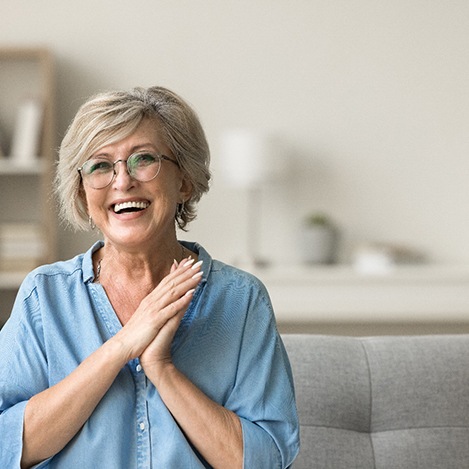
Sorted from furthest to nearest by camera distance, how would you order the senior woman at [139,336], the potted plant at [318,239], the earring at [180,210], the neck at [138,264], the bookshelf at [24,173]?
the potted plant at [318,239] < the bookshelf at [24,173] < the earring at [180,210] < the neck at [138,264] < the senior woman at [139,336]

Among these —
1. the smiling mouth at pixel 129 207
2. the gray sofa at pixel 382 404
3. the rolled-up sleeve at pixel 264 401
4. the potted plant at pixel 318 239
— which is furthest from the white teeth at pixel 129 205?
the potted plant at pixel 318 239

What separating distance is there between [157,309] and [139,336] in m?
0.06

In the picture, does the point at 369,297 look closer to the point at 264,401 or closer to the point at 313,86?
the point at 313,86

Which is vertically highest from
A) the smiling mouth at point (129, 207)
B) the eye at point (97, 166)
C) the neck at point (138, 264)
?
the eye at point (97, 166)

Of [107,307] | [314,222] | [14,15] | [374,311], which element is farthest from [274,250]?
[107,307]

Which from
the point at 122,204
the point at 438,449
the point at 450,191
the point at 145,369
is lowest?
the point at 438,449

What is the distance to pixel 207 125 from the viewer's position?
5715 mm

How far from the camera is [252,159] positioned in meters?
5.44

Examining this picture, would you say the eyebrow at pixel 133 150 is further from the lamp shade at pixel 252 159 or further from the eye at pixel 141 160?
the lamp shade at pixel 252 159

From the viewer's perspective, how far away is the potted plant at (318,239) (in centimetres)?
558

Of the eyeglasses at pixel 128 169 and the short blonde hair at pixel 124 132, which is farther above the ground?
the short blonde hair at pixel 124 132

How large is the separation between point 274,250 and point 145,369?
408 cm

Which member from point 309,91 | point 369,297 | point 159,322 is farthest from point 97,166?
point 309,91

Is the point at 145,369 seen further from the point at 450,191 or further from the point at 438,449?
the point at 450,191
